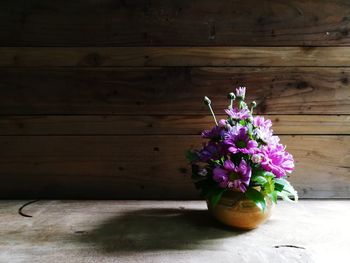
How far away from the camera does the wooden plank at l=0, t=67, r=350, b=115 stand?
1.02 meters

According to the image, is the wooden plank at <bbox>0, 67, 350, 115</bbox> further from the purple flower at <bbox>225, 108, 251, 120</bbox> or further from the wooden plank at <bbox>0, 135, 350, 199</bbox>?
the purple flower at <bbox>225, 108, 251, 120</bbox>

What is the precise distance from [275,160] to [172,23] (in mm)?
528

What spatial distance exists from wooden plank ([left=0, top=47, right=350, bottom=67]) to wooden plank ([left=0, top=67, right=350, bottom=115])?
2cm

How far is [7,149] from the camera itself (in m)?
1.04

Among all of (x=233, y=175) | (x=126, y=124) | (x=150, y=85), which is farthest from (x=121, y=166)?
(x=233, y=175)

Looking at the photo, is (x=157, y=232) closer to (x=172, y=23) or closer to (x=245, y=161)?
(x=245, y=161)

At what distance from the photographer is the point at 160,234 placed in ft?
2.64

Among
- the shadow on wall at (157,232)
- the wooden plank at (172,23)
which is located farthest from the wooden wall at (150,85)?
the shadow on wall at (157,232)

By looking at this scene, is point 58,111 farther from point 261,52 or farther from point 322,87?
Result: point 322,87

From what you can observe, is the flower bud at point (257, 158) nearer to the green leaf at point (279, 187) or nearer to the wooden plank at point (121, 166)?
the green leaf at point (279, 187)

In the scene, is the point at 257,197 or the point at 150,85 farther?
the point at 150,85

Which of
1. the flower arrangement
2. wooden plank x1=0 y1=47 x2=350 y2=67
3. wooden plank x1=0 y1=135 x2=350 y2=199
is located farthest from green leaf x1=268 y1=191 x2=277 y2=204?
wooden plank x1=0 y1=47 x2=350 y2=67

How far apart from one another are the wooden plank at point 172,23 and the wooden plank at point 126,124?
0.75ft

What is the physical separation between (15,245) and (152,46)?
2.16ft
